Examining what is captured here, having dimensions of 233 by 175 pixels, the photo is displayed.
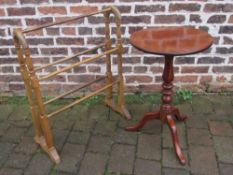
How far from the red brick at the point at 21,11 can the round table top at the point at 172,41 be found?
96 centimetres

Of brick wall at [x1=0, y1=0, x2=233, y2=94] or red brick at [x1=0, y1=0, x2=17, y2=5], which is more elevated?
red brick at [x1=0, y1=0, x2=17, y2=5]

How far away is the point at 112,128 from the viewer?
2459 millimetres

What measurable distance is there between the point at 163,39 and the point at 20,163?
4.40 feet

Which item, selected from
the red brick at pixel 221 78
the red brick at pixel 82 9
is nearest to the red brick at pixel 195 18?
the red brick at pixel 221 78

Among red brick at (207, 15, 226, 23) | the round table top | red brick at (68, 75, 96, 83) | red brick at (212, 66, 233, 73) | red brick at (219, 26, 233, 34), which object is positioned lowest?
red brick at (68, 75, 96, 83)

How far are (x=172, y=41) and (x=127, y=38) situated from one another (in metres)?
0.71

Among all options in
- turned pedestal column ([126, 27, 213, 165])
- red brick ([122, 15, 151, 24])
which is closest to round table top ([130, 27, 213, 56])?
turned pedestal column ([126, 27, 213, 165])

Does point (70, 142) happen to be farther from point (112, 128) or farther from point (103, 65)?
point (103, 65)

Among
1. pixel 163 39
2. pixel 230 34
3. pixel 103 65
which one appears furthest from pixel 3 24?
pixel 230 34

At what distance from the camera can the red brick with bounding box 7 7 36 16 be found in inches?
95.7

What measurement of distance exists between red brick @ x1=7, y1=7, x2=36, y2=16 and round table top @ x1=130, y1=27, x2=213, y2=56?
957 millimetres

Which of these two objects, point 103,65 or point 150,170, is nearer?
point 150,170

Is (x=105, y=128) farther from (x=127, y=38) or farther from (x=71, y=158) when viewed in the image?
(x=127, y=38)

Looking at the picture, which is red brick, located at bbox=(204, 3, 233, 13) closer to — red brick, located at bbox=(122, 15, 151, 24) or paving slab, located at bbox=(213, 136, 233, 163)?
red brick, located at bbox=(122, 15, 151, 24)
